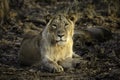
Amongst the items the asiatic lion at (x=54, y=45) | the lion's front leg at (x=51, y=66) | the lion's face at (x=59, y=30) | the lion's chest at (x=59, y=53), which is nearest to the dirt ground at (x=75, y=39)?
the lion's front leg at (x=51, y=66)

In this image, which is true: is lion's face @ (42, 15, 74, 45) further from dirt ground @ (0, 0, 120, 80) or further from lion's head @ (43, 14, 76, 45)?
dirt ground @ (0, 0, 120, 80)

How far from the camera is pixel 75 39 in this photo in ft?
36.5

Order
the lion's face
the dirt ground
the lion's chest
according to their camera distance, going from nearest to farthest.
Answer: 1. the dirt ground
2. the lion's face
3. the lion's chest

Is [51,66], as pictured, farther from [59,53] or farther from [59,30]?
[59,30]

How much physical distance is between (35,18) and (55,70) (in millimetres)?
5657

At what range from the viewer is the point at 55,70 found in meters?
8.18

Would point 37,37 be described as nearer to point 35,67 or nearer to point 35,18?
point 35,67

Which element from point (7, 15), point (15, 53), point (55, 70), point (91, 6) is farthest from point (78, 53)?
point (91, 6)

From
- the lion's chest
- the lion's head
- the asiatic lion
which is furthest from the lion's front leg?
the lion's head

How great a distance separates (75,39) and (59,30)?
2.87 meters

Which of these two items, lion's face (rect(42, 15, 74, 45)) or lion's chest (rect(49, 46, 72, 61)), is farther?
lion's chest (rect(49, 46, 72, 61))

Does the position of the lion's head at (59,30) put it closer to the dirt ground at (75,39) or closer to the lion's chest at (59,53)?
the lion's chest at (59,53)

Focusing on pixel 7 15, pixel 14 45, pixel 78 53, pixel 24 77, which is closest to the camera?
pixel 24 77

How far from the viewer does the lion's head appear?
8266 millimetres
